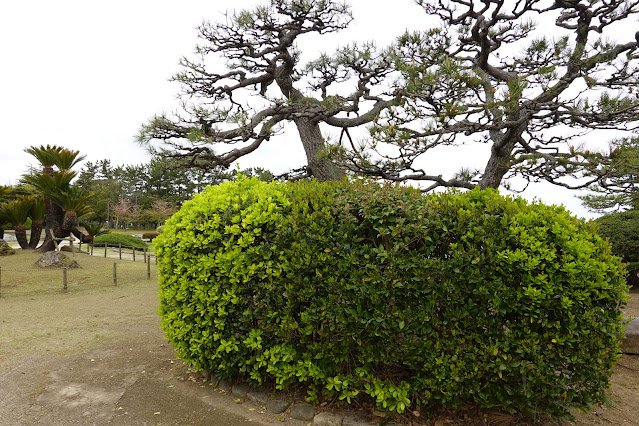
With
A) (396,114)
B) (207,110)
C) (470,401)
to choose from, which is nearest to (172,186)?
(207,110)

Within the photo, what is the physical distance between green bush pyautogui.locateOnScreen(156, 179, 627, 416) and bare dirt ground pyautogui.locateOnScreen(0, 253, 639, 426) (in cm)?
43

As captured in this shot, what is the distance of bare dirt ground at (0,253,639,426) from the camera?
3.07 meters

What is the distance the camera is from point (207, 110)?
720cm

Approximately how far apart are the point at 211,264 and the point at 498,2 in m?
5.78

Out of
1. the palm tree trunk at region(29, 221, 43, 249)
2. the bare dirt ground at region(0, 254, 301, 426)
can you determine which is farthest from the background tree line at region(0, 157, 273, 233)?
the bare dirt ground at region(0, 254, 301, 426)

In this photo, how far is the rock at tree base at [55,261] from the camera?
37.9 feet

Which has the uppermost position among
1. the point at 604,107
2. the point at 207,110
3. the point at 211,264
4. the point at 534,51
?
the point at 534,51

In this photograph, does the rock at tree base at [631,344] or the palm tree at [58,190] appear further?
the palm tree at [58,190]

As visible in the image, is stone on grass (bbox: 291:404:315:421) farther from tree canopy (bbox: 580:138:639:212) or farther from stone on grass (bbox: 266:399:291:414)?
tree canopy (bbox: 580:138:639:212)

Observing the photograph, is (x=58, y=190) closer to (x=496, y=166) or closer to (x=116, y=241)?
(x=116, y=241)

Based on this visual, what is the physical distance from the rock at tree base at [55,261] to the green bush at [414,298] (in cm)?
1074

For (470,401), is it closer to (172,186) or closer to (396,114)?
(396,114)

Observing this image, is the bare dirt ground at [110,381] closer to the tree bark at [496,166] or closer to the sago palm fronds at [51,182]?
the tree bark at [496,166]

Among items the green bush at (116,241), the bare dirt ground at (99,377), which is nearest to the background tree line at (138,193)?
the green bush at (116,241)
